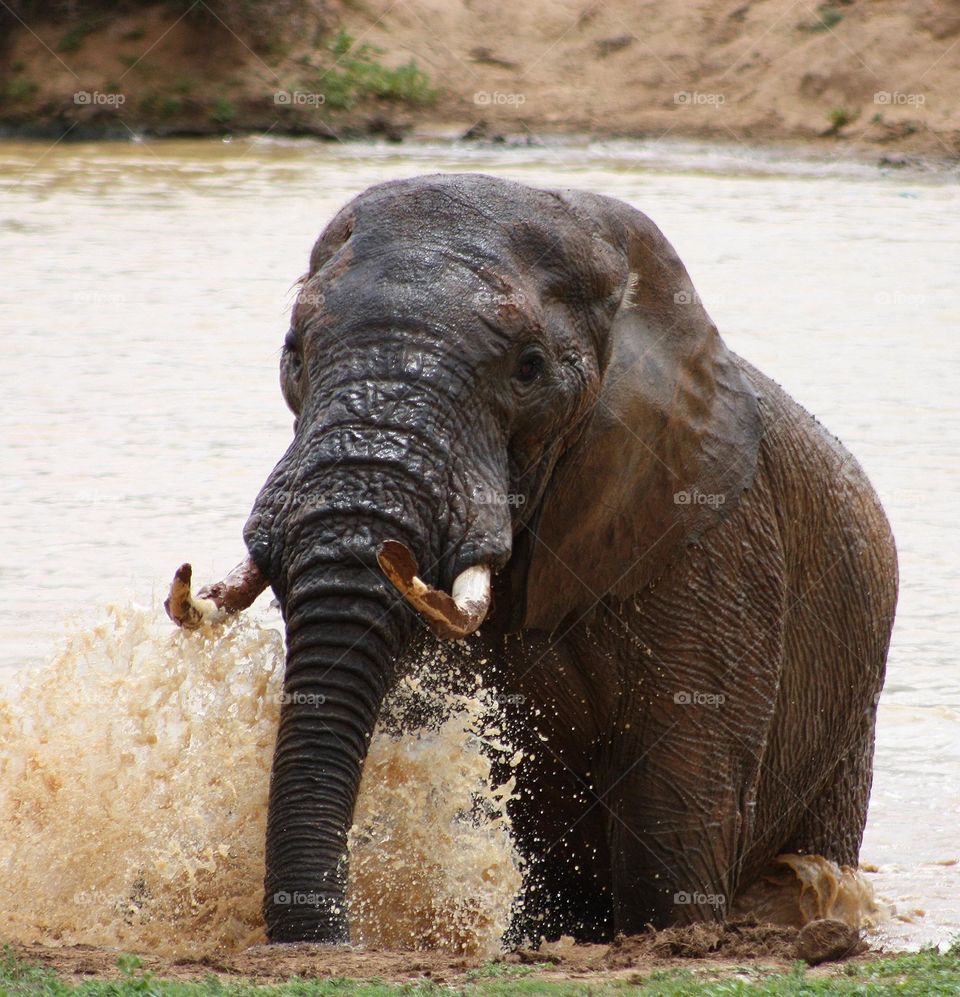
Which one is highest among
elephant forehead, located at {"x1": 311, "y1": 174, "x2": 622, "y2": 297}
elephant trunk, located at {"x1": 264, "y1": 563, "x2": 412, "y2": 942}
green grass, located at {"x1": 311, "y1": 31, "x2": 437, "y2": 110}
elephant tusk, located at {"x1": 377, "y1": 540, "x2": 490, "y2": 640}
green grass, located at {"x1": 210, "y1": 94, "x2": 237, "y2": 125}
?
green grass, located at {"x1": 311, "y1": 31, "x2": 437, "y2": 110}

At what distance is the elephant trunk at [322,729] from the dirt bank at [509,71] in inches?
1282

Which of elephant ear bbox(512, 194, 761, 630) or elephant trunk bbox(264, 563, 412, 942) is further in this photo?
elephant ear bbox(512, 194, 761, 630)

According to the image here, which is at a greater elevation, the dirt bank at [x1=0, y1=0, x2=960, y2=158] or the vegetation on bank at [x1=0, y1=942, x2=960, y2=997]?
the dirt bank at [x1=0, y1=0, x2=960, y2=158]

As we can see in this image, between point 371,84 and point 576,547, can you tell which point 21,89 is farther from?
point 576,547

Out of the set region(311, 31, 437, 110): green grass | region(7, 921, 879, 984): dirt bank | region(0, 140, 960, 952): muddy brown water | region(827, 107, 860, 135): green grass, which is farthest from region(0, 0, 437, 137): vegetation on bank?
region(7, 921, 879, 984): dirt bank

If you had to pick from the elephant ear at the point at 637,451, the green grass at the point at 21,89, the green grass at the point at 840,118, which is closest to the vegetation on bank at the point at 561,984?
the elephant ear at the point at 637,451

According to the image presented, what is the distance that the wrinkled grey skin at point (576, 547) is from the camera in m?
4.49

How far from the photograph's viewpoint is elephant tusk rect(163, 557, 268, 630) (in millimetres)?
4633

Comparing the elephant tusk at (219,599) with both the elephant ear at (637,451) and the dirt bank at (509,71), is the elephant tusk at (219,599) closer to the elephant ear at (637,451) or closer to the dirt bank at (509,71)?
the elephant ear at (637,451)

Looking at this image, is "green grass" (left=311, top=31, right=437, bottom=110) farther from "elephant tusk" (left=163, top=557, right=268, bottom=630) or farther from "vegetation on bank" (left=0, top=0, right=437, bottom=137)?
"elephant tusk" (left=163, top=557, right=268, bottom=630)

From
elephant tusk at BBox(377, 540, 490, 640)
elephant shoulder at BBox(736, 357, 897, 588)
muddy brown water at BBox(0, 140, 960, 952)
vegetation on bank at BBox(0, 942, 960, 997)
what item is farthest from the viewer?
elephant shoulder at BBox(736, 357, 897, 588)

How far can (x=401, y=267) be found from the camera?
4867mm

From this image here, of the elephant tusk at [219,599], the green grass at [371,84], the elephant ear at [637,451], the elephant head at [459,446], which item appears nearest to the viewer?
the elephant head at [459,446]

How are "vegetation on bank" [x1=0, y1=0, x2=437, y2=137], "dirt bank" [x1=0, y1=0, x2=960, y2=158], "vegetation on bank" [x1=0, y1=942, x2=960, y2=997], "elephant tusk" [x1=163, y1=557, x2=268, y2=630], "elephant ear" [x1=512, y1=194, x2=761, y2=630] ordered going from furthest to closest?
1. "vegetation on bank" [x1=0, y1=0, x2=437, y2=137]
2. "dirt bank" [x1=0, y1=0, x2=960, y2=158]
3. "elephant ear" [x1=512, y1=194, x2=761, y2=630]
4. "elephant tusk" [x1=163, y1=557, x2=268, y2=630]
5. "vegetation on bank" [x1=0, y1=942, x2=960, y2=997]
